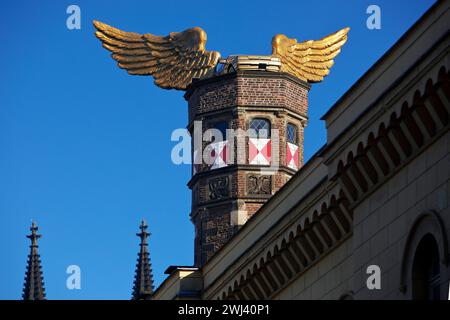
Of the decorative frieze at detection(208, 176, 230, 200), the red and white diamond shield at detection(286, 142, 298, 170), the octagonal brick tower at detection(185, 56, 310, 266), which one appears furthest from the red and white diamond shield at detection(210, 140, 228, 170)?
the red and white diamond shield at detection(286, 142, 298, 170)

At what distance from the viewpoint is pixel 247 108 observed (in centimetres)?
7512

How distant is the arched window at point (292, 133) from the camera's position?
75500 mm

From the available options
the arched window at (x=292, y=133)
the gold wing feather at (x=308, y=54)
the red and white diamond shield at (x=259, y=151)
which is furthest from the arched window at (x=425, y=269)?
the gold wing feather at (x=308, y=54)

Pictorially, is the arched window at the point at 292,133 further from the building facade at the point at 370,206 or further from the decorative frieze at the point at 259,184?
the building facade at the point at 370,206

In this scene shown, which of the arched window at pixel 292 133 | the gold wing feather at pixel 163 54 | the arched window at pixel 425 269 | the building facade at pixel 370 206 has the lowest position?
the arched window at pixel 425 269

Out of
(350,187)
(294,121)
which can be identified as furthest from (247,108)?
(350,187)

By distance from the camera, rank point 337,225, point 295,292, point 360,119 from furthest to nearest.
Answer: point 295,292 → point 337,225 → point 360,119

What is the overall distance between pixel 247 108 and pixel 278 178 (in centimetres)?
290

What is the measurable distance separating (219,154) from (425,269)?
3912cm

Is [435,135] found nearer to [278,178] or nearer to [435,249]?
[435,249]

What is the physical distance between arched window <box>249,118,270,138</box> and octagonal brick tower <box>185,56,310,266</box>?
4 cm

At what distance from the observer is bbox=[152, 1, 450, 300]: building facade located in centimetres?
3550

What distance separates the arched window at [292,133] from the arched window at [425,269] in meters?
39.0

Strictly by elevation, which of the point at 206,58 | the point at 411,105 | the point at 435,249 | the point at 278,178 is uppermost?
the point at 206,58
